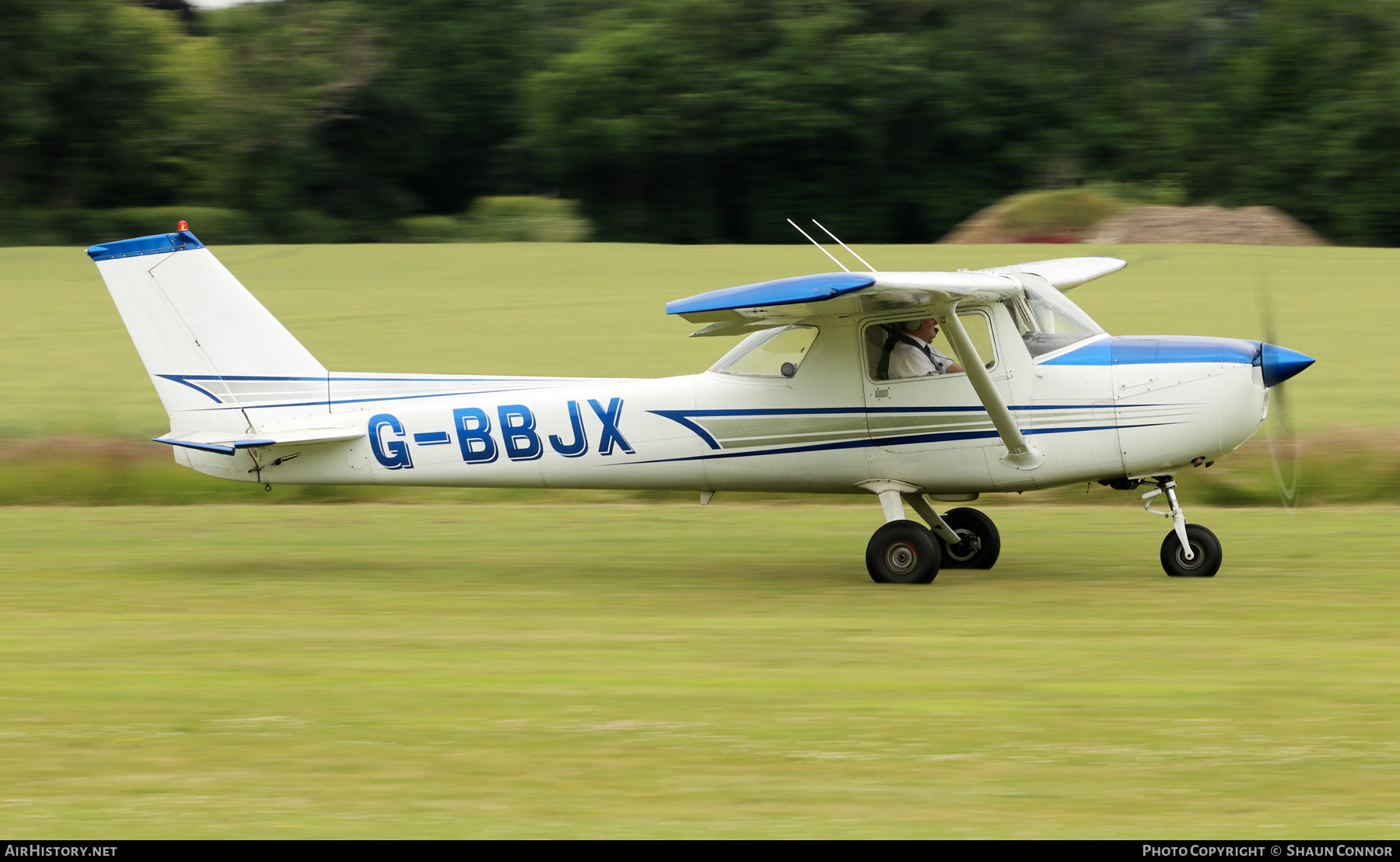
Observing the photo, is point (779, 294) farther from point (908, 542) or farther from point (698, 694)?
point (698, 694)

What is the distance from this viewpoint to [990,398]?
406 inches

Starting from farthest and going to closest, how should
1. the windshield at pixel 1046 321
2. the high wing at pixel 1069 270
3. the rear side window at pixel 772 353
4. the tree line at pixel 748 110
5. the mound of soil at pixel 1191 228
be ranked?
the tree line at pixel 748 110 → the mound of soil at pixel 1191 228 → the high wing at pixel 1069 270 → the rear side window at pixel 772 353 → the windshield at pixel 1046 321

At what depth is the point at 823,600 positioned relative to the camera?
1020cm

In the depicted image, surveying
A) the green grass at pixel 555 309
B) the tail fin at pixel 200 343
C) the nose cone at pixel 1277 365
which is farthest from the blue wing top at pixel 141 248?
the green grass at pixel 555 309

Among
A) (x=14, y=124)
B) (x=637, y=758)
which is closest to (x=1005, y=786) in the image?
(x=637, y=758)

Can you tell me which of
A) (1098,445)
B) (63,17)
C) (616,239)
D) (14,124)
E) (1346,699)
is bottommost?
(1346,699)

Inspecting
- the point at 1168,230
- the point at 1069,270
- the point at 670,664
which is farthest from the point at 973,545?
the point at 1168,230

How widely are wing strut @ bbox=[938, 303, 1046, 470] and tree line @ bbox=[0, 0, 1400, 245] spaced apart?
4088cm

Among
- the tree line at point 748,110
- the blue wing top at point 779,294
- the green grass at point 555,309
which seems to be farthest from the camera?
the tree line at point 748,110

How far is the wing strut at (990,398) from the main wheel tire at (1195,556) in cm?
115

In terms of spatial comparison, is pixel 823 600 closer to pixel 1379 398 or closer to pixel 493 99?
pixel 1379 398

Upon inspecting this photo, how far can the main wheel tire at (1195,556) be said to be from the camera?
10641mm

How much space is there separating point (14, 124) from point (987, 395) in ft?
165

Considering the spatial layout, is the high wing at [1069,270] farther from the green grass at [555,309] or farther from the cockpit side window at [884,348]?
the green grass at [555,309]
